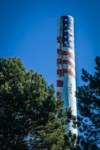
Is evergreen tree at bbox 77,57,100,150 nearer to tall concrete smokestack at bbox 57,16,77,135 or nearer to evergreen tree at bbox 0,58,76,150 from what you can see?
evergreen tree at bbox 0,58,76,150

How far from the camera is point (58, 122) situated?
1054 inches

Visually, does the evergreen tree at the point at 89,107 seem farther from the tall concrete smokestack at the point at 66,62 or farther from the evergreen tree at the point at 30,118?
the tall concrete smokestack at the point at 66,62

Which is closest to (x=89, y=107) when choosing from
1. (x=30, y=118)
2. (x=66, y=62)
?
(x=30, y=118)

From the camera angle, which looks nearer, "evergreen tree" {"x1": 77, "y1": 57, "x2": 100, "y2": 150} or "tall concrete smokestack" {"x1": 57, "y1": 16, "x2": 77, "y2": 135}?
"evergreen tree" {"x1": 77, "y1": 57, "x2": 100, "y2": 150}

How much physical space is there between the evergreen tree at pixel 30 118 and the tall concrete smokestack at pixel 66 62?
28706 millimetres

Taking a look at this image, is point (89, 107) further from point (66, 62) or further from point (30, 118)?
point (66, 62)

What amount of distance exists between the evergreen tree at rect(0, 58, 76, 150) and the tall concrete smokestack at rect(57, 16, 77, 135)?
94.2 feet

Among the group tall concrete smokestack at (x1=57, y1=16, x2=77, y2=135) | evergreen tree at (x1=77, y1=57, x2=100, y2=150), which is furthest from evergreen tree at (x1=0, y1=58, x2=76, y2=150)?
tall concrete smokestack at (x1=57, y1=16, x2=77, y2=135)

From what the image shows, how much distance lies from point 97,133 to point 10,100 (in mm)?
7263

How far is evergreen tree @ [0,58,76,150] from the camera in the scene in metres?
25.1

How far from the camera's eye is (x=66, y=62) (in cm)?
6119

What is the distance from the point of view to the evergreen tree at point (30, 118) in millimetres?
25062

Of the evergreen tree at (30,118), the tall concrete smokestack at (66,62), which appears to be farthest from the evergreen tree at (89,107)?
the tall concrete smokestack at (66,62)

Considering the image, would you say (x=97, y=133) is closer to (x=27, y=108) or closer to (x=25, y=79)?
(x=27, y=108)
